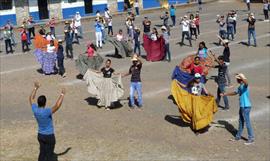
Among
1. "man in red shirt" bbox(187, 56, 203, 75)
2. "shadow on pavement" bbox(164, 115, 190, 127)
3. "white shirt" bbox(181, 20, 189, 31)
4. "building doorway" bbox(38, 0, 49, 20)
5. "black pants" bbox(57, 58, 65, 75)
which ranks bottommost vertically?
"shadow on pavement" bbox(164, 115, 190, 127)

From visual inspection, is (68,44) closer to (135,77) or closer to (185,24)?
(185,24)

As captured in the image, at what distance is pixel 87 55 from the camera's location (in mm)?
20969

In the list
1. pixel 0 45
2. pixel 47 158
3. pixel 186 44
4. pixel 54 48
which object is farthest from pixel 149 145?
pixel 0 45

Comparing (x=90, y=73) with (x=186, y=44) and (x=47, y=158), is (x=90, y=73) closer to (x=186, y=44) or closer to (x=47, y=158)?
(x=47, y=158)

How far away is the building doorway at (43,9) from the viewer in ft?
139

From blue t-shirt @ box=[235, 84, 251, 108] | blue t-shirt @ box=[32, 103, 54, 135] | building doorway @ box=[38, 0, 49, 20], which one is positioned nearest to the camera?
blue t-shirt @ box=[32, 103, 54, 135]

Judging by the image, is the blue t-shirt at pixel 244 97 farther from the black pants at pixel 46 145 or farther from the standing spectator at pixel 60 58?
the standing spectator at pixel 60 58

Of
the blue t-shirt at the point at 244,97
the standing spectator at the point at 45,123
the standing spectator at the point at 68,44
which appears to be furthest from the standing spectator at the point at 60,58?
the standing spectator at the point at 45,123

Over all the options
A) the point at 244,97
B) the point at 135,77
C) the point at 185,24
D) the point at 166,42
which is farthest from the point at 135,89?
the point at 185,24

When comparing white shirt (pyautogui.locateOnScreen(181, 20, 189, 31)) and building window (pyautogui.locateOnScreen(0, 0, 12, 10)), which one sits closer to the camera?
white shirt (pyautogui.locateOnScreen(181, 20, 189, 31))

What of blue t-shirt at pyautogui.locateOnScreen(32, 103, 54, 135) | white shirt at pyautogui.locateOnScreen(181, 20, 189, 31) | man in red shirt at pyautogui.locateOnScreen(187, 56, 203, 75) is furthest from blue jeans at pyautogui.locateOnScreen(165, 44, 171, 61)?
blue t-shirt at pyautogui.locateOnScreen(32, 103, 54, 135)

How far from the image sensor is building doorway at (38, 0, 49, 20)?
1662 inches

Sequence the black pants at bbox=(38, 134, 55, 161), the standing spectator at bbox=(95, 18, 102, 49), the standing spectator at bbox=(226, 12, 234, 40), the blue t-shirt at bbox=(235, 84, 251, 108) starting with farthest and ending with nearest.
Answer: the standing spectator at bbox=(226, 12, 234, 40) < the standing spectator at bbox=(95, 18, 102, 49) < the blue t-shirt at bbox=(235, 84, 251, 108) < the black pants at bbox=(38, 134, 55, 161)

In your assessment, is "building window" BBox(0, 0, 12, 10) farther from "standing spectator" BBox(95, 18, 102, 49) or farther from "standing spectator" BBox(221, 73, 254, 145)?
"standing spectator" BBox(221, 73, 254, 145)
